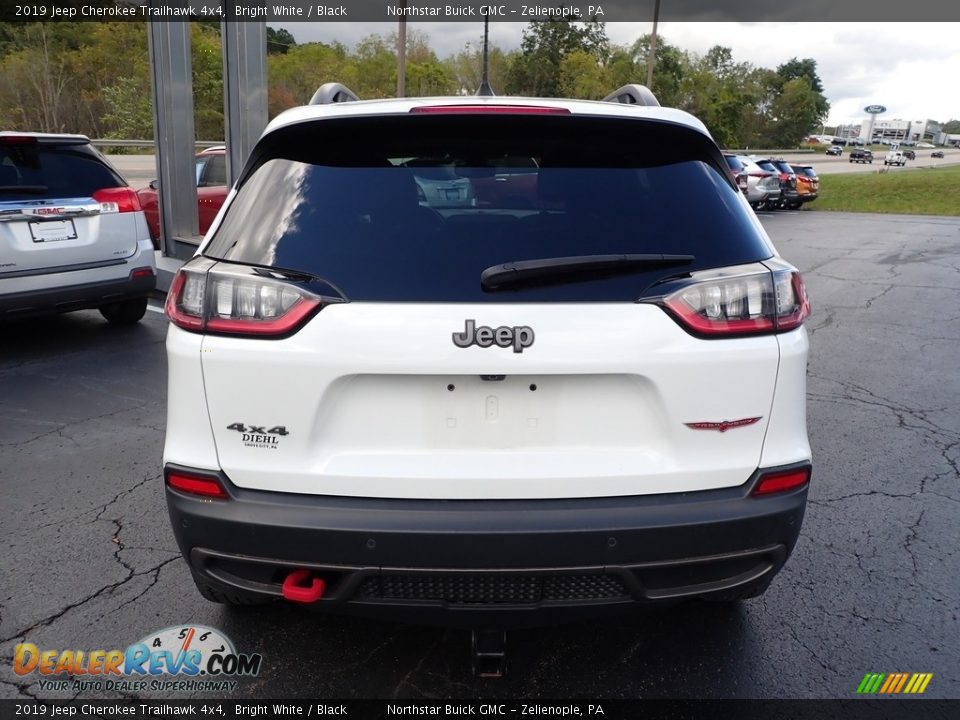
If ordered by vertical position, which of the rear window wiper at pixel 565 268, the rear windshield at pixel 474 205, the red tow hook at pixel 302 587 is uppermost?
the rear windshield at pixel 474 205

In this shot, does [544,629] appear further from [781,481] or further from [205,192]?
[205,192]

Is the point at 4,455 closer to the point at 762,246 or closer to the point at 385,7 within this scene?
the point at 762,246

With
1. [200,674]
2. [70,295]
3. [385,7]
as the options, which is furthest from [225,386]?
[385,7]

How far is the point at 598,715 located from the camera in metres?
2.35

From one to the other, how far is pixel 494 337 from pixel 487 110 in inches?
28.3

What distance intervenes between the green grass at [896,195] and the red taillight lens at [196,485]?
32.8 m

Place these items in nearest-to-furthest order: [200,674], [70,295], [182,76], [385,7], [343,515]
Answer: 1. [343,515]
2. [200,674]
3. [70,295]
4. [182,76]
5. [385,7]

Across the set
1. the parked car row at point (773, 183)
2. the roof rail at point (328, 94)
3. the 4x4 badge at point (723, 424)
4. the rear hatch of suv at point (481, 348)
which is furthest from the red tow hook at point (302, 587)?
the parked car row at point (773, 183)

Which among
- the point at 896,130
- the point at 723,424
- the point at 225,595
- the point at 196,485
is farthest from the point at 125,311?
the point at 896,130

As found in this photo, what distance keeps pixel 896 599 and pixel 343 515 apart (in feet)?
7.61

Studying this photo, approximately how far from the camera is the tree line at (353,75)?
3475cm

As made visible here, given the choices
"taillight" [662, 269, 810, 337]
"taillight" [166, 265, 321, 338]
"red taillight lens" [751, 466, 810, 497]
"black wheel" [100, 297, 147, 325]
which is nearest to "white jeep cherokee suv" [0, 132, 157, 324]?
"black wheel" [100, 297, 147, 325]

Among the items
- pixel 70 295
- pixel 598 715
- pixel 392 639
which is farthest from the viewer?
pixel 70 295

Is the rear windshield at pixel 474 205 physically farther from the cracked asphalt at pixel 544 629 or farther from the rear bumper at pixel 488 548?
the cracked asphalt at pixel 544 629
